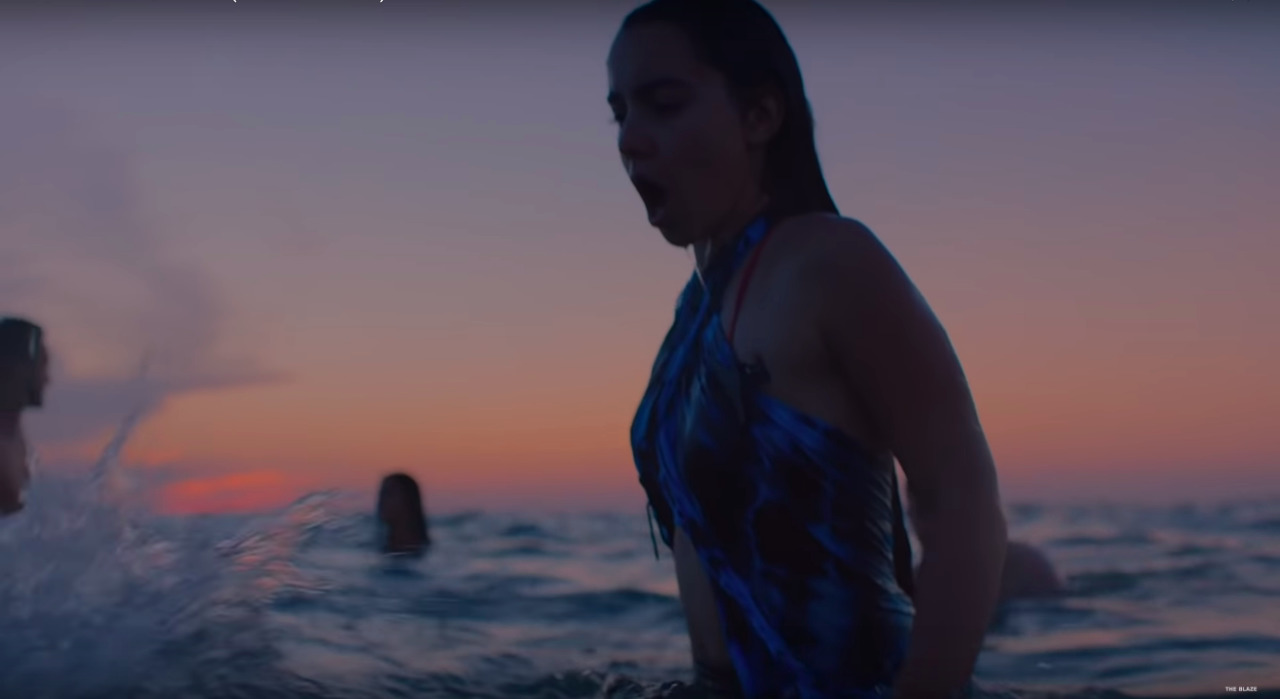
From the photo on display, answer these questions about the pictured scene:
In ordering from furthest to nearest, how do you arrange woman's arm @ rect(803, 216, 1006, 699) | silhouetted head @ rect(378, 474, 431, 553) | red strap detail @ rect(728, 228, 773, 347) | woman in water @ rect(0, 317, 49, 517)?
silhouetted head @ rect(378, 474, 431, 553) < woman in water @ rect(0, 317, 49, 517) < red strap detail @ rect(728, 228, 773, 347) < woman's arm @ rect(803, 216, 1006, 699)

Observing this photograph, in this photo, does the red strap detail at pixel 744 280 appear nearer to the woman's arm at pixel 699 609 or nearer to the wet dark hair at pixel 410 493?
the woman's arm at pixel 699 609

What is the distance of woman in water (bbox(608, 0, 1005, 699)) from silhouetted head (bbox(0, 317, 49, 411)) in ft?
17.2

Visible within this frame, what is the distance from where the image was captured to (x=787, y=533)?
5.39 ft

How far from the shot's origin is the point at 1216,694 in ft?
13.5

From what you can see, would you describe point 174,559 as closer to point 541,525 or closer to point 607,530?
point 607,530

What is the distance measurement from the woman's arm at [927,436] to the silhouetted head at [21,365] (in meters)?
5.56

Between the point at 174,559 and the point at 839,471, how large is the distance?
279cm

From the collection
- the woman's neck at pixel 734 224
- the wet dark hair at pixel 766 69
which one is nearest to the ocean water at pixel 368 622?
the woman's neck at pixel 734 224

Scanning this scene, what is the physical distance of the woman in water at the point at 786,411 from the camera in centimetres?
158

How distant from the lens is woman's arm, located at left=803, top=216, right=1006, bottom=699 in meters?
1.57

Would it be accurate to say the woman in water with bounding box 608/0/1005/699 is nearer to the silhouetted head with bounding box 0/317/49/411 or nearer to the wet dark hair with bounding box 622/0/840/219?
the wet dark hair with bounding box 622/0/840/219

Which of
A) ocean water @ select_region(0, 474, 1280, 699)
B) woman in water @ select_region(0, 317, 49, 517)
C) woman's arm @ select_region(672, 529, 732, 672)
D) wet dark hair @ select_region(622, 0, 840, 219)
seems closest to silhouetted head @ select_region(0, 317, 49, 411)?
woman in water @ select_region(0, 317, 49, 517)

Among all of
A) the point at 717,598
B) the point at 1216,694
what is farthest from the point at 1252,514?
the point at 717,598

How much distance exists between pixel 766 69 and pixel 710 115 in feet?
0.36
